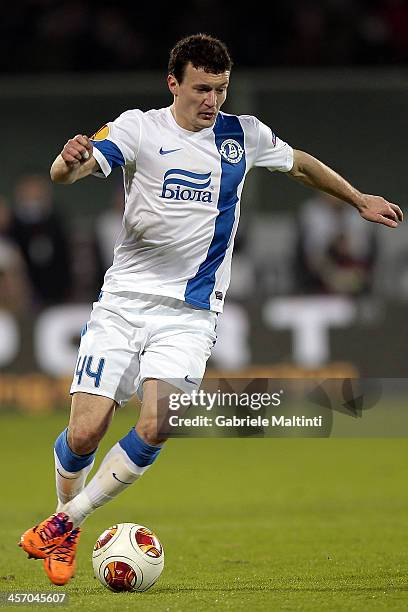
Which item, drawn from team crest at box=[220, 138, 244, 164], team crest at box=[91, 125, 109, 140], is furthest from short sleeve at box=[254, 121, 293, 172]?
team crest at box=[91, 125, 109, 140]

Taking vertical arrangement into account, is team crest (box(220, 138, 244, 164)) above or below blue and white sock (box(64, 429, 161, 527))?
above

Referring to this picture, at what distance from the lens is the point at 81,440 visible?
5629 millimetres

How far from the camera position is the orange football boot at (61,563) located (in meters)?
5.37

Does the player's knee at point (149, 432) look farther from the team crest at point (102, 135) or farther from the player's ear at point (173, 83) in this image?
the player's ear at point (173, 83)

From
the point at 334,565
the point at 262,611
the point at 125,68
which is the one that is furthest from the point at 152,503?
the point at 125,68

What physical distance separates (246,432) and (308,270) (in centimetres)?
762

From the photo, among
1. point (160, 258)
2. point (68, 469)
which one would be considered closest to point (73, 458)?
point (68, 469)

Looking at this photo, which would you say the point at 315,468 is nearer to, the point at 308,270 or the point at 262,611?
the point at 308,270

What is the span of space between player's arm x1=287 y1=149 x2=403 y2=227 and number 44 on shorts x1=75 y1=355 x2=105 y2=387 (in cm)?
142

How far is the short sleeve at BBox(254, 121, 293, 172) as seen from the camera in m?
6.07

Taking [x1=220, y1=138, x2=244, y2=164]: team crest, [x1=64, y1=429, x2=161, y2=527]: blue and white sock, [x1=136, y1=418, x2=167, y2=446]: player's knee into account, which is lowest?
[x1=64, y1=429, x2=161, y2=527]: blue and white sock

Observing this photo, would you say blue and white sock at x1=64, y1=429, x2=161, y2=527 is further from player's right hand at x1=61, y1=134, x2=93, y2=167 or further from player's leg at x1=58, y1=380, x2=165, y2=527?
player's right hand at x1=61, y1=134, x2=93, y2=167

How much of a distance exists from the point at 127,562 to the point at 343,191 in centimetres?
210

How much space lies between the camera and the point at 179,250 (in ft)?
19.2
